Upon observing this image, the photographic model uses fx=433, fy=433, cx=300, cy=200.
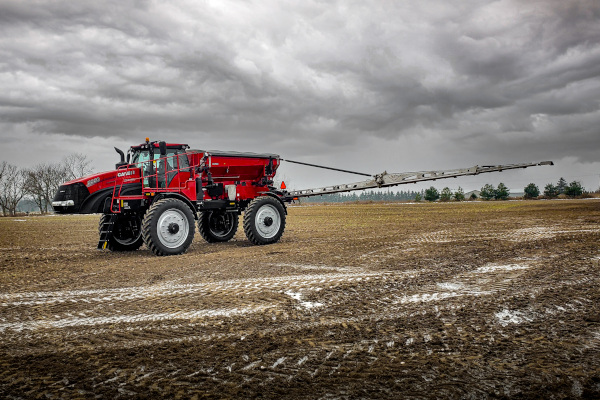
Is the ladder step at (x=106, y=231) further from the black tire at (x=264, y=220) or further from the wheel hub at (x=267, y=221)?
the wheel hub at (x=267, y=221)

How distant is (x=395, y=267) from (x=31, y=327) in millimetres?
5614

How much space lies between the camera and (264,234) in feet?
41.2

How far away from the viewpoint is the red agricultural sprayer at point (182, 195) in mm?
10367

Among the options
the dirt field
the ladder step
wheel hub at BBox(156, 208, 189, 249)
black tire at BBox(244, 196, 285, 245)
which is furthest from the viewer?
black tire at BBox(244, 196, 285, 245)

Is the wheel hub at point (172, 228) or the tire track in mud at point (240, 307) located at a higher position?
the wheel hub at point (172, 228)

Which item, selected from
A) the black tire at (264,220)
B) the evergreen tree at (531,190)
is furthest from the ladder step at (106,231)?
the evergreen tree at (531,190)

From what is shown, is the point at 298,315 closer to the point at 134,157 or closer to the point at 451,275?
the point at 451,275

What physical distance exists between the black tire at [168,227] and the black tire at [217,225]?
8.12 feet

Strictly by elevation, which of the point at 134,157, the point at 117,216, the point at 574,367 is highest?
the point at 134,157

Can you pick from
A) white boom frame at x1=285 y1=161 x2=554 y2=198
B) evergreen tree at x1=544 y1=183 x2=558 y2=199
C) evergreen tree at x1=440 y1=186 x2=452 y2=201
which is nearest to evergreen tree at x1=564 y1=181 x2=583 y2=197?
evergreen tree at x1=544 y1=183 x2=558 y2=199

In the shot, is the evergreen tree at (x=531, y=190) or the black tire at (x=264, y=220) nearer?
the black tire at (x=264, y=220)

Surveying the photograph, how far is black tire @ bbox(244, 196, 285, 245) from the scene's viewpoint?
12.2m

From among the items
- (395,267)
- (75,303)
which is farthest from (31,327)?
(395,267)

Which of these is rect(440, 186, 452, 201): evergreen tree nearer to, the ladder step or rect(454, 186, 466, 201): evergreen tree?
rect(454, 186, 466, 201): evergreen tree
